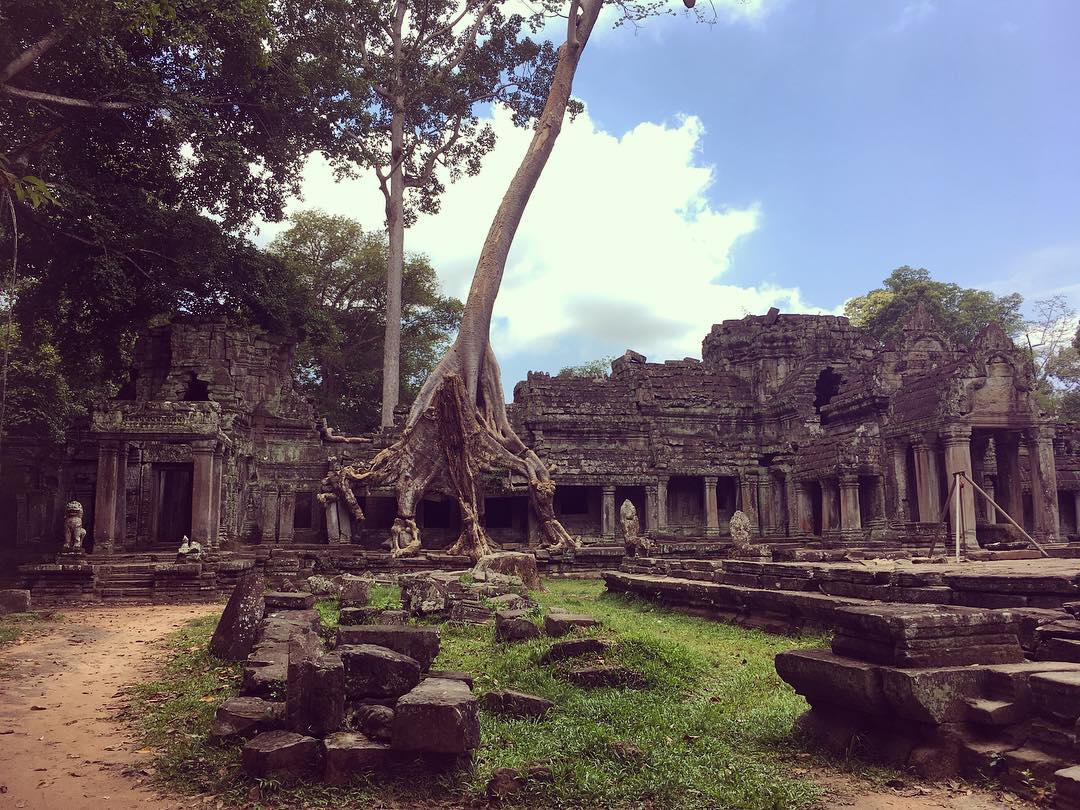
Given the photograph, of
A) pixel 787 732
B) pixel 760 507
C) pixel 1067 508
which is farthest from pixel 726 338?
pixel 787 732

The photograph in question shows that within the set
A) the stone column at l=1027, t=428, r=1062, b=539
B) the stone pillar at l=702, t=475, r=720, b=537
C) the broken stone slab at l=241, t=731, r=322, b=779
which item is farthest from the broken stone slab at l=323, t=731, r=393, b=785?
the stone pillar at l=702, t=475, r=720, b=537

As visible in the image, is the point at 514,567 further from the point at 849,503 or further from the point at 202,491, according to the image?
the point at 849,503

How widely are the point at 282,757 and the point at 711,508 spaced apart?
22.8 m

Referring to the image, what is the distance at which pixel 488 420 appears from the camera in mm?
21500

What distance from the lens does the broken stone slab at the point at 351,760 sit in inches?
178

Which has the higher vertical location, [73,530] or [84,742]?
[73,530]

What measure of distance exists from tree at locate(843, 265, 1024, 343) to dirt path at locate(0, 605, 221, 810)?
42.2 meters

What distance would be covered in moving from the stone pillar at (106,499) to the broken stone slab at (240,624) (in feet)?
34.4

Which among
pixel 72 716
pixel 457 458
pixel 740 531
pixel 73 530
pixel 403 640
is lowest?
pixel 72 716

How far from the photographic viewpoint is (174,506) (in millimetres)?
24031

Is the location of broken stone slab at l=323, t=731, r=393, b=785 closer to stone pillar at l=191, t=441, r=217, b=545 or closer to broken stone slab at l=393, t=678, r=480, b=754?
broken stone slab at l=393, t=678, r=480, b=754

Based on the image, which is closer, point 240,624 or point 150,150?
point 240,624

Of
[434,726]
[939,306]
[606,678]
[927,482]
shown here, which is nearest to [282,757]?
[434,726]

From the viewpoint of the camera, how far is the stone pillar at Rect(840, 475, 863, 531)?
72.6 feet
